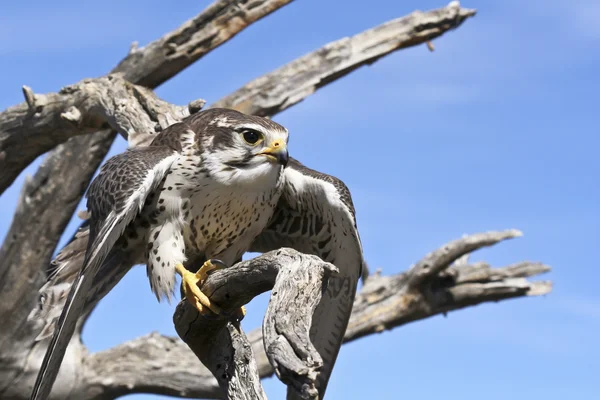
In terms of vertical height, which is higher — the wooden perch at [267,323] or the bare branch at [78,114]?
the bare branch at [78,114]

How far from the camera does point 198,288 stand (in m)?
3.93

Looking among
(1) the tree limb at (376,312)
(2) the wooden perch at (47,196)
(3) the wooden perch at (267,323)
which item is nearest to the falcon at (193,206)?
(3) the wooden perch at (267,323)

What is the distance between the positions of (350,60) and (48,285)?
3.74 metres

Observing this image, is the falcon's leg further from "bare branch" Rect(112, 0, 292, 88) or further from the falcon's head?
"bare branch" Rect(112, 0, 292, 88)

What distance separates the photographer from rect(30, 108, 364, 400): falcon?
4016mm

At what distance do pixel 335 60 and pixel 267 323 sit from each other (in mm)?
4967

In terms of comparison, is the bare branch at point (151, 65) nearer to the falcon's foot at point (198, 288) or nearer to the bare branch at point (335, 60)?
the bare branch at point (335, 60)

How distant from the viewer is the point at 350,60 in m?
7.62

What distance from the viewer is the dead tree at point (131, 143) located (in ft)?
21.7

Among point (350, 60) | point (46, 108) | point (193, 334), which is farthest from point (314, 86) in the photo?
point (193, 334)

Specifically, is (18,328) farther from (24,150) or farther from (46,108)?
(46,108)

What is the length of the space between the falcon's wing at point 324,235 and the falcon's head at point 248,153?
0.35 m

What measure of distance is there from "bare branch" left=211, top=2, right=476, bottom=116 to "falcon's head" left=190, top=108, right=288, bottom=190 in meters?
3.24

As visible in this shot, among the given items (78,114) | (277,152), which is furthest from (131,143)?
(277,152)
